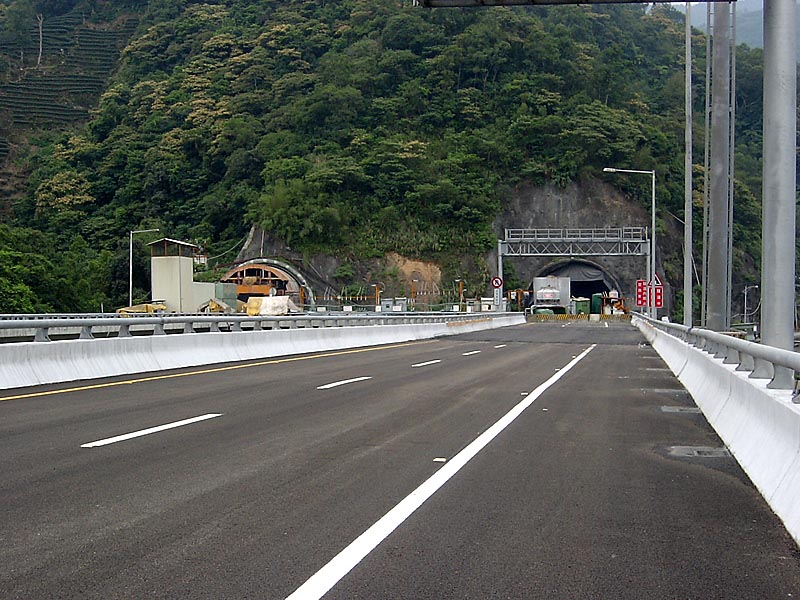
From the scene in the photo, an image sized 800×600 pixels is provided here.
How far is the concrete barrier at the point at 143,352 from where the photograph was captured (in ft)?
55.5

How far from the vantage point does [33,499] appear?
7531 millimetres

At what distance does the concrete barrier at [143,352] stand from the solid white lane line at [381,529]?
932 cm

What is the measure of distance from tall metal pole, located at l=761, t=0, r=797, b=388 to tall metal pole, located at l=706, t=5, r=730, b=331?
10.2 m

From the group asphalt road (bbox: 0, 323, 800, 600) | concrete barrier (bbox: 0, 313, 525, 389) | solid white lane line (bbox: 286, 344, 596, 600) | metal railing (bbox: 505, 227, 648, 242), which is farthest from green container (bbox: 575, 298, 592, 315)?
solid white lane line (bbox: 286, 344, 596, 600)

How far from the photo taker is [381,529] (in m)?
6.80

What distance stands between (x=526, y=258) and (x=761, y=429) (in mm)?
94195

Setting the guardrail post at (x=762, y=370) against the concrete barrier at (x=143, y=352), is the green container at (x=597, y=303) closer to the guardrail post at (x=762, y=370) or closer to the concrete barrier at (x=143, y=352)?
the concrete barrier at (x=143, y=352)

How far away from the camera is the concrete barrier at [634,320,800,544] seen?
286 inches

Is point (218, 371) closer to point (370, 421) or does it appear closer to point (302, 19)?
point (370, 421)

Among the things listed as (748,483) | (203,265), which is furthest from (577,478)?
(203,265)

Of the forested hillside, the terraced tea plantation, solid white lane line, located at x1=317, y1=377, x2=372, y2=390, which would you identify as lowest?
solid white lane line, located at x1=317, y1=377, x2=372, y2=390

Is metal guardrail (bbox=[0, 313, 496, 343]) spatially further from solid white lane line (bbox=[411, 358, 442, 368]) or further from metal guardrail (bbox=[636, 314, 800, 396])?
metal guardrail (bbox=[636, 314, 800, 396])

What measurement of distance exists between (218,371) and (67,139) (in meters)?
121

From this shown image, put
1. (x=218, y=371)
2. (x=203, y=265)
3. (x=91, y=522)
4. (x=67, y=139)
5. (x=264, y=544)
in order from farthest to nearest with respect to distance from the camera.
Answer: (x=67, y=139), (x=203, y=265), (x=218, y=371), (x=91, y=522), (x=264, y=544)
